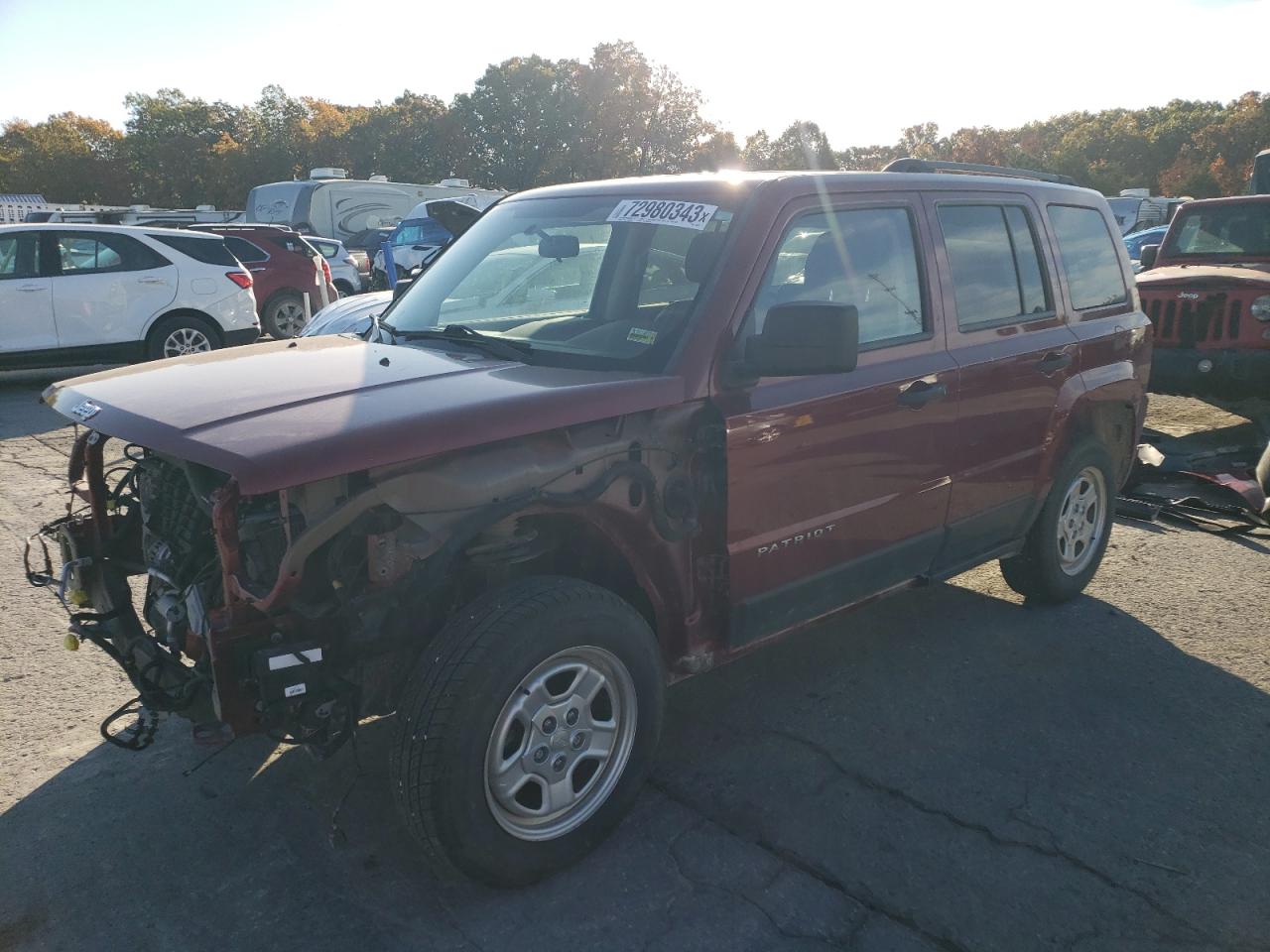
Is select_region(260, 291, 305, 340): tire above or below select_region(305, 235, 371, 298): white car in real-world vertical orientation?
below

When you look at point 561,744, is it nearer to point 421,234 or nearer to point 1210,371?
point 1210,371

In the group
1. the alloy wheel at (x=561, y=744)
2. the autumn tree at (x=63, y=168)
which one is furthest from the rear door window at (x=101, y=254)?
the autumn tree at (x=63, y=168)

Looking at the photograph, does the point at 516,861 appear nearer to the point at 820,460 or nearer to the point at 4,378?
the point at 820,460

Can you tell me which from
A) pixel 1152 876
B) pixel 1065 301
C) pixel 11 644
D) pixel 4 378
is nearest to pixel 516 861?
pixel 1152 876

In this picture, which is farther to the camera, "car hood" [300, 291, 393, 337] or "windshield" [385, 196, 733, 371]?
"car hood" [300, 291, 393, 337]

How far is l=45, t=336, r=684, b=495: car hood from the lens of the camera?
2.46 m

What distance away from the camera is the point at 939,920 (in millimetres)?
2793

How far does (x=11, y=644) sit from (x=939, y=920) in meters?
4.00

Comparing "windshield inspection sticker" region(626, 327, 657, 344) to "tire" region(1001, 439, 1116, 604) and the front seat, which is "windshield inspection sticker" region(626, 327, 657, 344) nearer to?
the front seat

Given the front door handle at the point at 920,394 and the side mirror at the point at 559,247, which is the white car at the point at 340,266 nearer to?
the side mirror at the point at 559,247

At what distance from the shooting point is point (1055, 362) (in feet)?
14.9

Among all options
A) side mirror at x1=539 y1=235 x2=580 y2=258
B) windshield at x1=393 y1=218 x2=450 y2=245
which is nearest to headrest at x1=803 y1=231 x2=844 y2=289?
side mirror at x1=539 y1=235 x2=580 y2=258

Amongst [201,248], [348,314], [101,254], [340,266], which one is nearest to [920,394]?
[348,314]

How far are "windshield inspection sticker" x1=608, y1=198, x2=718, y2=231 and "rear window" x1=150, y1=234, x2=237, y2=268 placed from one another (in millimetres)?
9075
